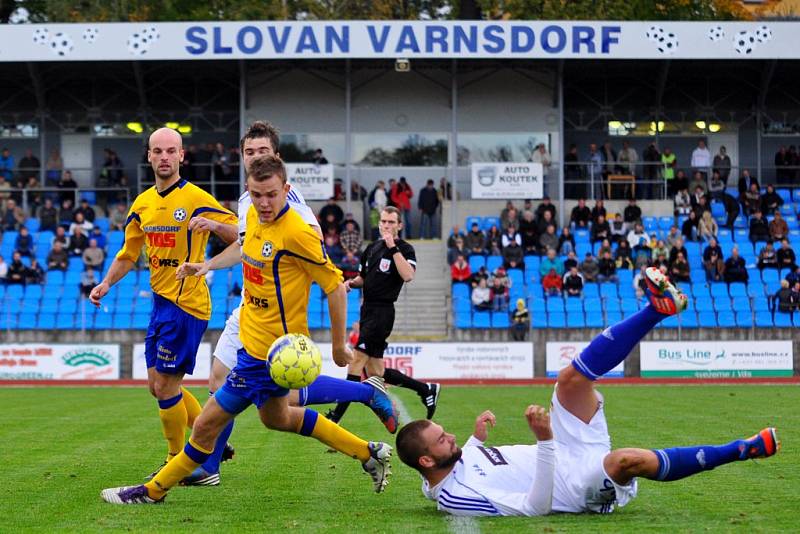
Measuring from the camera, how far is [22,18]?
49938 mm

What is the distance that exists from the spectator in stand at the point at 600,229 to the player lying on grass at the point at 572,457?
24.7 metres

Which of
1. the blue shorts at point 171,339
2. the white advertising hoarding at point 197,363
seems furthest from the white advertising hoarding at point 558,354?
the blue shorts at point 171,339

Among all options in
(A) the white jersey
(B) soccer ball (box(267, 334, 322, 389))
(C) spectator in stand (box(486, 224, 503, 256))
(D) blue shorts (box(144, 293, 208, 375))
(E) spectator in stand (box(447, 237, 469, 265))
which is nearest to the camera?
(A) the white jersey

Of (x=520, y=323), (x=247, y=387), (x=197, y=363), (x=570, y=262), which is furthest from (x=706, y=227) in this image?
(x=247, y=387)

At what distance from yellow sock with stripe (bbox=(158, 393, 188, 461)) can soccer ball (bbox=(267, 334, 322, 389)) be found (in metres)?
1.98

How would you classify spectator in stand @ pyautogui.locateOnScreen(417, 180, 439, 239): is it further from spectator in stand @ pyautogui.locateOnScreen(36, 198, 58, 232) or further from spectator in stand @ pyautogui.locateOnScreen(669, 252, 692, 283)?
spectator in stand @ pyautogui.locateOnScreen(36, 198, 58, 232)

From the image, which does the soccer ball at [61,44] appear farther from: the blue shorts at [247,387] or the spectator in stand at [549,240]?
the blue shorts at [247,387]

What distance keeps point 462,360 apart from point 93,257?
1068cm

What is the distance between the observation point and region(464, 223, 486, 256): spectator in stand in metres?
30.5

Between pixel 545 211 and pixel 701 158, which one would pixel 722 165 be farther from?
pixel 545 211

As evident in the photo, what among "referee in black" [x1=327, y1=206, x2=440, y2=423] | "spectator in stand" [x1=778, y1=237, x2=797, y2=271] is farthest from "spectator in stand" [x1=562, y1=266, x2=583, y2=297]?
"referee in black" [x1=327, y1=206, x2=440, y2=423]

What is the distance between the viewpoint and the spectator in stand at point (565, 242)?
30141 mm

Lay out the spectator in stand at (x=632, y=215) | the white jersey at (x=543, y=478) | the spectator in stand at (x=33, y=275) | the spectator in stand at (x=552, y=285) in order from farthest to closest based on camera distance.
A: the spectator in stand at (x=632, y=215), the spectator in stand at (x=33, y=275), the spectator in stand at (x=552, y=285), the white jersey at (x=543, y=478)

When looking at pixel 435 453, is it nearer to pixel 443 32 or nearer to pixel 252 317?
pixel 252 317
